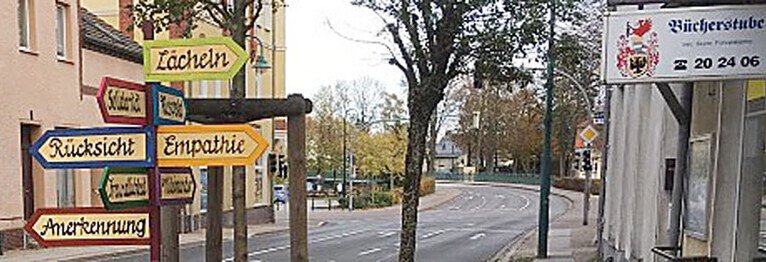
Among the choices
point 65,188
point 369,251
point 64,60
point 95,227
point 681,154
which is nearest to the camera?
point 95,227

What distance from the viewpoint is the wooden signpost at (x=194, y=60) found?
4.73m

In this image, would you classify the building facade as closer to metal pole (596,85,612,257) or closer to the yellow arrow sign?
metal pole (596,85,612,257)

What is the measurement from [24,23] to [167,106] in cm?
1618

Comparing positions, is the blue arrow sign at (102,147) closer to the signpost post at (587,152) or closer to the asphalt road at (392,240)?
the asphalt road at (392,240)

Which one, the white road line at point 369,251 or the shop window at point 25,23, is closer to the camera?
the shop window at point 25,23

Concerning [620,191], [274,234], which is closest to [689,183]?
[620,191]

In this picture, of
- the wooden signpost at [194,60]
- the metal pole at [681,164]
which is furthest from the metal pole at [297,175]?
the metal pole at [681,164]

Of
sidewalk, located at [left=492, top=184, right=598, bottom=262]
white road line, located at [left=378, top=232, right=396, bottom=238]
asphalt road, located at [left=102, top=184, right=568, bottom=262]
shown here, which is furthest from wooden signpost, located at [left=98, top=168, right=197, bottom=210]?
white road line, located at [left=378, top=232, right=396, bottom=238]

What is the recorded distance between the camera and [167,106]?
4738 millimetres

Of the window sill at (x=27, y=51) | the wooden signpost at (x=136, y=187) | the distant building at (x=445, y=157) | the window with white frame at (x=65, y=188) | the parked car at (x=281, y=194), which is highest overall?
the window sill at (x=27, y=51)

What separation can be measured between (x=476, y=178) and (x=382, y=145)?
2852 centimetres

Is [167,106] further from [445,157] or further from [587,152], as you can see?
[445,157]

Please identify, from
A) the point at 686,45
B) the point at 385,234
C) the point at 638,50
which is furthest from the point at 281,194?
the point at 686,45

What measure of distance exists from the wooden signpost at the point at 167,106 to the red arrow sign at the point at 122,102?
7cm
